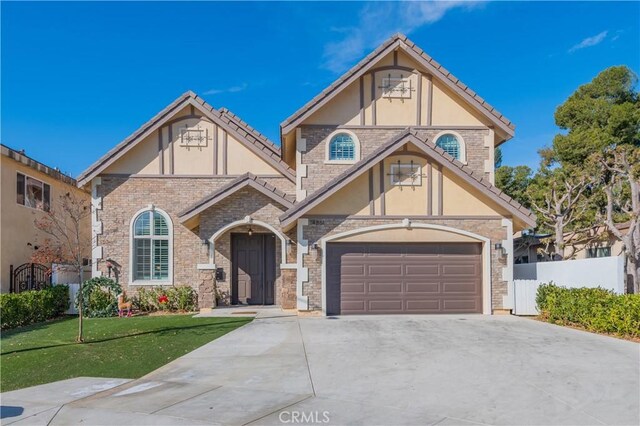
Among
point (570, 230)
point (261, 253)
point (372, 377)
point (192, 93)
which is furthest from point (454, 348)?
point (570, 230)

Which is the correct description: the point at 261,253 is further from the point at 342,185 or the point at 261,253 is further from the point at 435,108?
the point at 435,108

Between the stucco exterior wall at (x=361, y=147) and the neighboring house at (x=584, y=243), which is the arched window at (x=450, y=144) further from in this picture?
the neighboring house at (x=584, y=243)

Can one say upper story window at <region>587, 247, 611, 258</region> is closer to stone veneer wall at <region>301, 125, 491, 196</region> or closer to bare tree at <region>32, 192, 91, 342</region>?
stone veneer wall at <region>301, 125, 491, 196</region>

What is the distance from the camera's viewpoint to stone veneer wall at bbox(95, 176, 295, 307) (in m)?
16.0

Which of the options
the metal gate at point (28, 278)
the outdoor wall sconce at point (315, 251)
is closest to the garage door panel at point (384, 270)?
the outdoor wall sconce at point (315, 251)

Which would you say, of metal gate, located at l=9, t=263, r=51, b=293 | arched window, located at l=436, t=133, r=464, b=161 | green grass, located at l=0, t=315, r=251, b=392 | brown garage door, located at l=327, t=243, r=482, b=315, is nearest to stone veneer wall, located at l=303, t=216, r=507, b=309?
brown garage door, located at l=327, t=243, r=482, b=315

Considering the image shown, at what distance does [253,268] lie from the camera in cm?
1666

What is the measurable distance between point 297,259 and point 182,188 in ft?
16.8

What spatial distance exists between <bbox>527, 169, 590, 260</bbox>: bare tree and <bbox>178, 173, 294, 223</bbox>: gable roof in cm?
1445

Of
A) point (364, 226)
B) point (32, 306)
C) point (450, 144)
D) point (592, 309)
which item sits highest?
point (450, 144)

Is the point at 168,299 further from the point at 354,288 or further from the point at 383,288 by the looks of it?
the point at 383,288

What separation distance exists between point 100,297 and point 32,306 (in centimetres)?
205

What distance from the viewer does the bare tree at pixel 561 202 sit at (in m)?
23.2

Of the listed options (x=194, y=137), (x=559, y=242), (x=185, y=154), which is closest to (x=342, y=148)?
(x=194, y=137)
